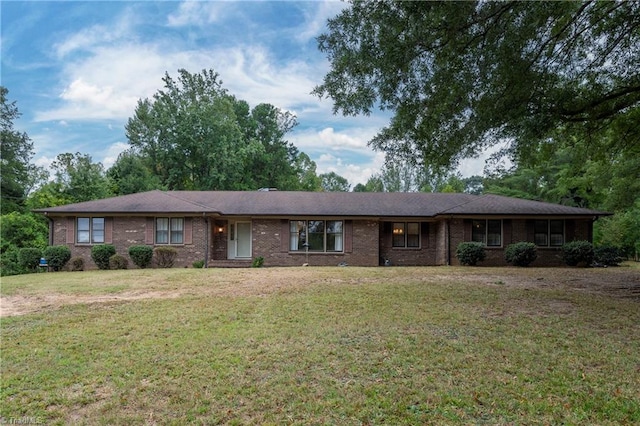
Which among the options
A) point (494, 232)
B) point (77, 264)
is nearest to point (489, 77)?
point (494, 232)

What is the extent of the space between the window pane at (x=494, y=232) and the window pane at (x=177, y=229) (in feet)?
46.5

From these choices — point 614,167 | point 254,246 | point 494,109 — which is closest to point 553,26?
point 494,109

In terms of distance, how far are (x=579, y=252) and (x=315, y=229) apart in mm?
11530

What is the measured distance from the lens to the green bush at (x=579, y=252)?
16031mm

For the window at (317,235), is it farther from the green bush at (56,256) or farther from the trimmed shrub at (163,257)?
the green bush at (56,256)

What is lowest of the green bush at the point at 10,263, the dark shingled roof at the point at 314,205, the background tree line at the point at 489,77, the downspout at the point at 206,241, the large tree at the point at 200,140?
the green bush at the point at 10,263

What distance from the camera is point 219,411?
11.3ft

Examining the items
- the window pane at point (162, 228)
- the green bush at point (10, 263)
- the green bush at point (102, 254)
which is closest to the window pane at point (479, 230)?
the window pane at point (162, 228)

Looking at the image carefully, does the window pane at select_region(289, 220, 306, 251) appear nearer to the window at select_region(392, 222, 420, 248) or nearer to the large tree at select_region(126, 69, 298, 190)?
the window at select_region(392, 222, 420, 248)

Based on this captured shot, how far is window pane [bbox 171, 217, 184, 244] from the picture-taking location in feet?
56.4

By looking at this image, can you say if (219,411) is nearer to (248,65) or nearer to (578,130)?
(578,130)

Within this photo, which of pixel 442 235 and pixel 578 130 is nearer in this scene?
pixel 578 130

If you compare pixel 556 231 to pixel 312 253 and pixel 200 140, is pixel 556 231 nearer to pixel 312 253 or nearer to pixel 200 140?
pixel 312 253

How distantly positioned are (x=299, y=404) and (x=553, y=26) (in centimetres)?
840
